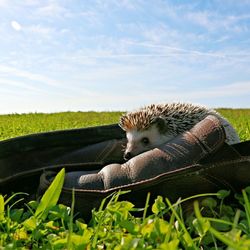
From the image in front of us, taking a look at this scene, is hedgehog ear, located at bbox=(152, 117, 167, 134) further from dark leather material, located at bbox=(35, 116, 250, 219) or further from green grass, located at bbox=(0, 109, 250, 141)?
green grass, located at bbox=(0, 109, 250, 141)

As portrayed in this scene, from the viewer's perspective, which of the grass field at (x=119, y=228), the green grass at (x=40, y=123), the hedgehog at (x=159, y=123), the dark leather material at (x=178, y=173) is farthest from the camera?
the green grass at (x=40, y=123)

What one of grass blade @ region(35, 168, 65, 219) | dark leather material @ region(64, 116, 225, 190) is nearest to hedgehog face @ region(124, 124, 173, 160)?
dark leather material @ region(64, 116, 225, 190)

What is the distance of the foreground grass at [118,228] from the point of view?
1.67 meters

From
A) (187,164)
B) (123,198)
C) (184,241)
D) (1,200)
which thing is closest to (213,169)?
(187,164)

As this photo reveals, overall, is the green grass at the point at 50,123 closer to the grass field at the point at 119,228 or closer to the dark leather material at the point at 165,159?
the dark leather material at the point at 165,159

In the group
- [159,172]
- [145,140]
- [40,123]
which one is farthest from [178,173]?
[40,123]

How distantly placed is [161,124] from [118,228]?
2.37m

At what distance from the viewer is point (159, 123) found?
4.33 metres

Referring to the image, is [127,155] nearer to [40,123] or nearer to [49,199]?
[49,199]

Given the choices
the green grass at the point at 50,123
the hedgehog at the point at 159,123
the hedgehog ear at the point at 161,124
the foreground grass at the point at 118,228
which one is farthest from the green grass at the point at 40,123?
the foreground grass at the point at 118,228

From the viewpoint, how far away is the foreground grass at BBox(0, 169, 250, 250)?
1.67 meters

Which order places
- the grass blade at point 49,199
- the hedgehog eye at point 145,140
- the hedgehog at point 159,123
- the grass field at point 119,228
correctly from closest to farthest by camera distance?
1. the grass field at point 119,228
2. the grass blade at point 49,199
3. the hedgehog at point 159,123
4. the hedgehog eye at point 145,140

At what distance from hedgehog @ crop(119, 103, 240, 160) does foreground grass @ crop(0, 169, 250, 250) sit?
1.75m

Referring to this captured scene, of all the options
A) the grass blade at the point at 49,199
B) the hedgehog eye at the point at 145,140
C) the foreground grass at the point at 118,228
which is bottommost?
the foreground grass at the point at 118,228
